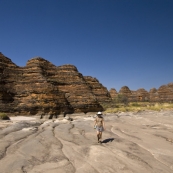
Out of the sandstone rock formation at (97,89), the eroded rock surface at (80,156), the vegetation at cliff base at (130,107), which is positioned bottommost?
the eroded rock surface at (80,156)

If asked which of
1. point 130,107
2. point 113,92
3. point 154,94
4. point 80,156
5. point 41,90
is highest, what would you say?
point 113,92

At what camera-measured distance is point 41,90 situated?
29.8m

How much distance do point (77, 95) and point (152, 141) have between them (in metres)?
26.6

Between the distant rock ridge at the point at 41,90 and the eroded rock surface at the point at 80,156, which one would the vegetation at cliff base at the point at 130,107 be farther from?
the eroded rock surface at the point at 80,156

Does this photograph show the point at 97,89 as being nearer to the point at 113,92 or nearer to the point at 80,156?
the point at 113,92

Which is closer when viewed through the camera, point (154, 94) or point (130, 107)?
point (130, 107)

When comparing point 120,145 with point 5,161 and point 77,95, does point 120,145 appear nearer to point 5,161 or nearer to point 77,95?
point 5,161

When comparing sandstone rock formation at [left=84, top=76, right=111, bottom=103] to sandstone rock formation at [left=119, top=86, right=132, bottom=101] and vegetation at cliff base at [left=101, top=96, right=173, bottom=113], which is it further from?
sandstone rock formation at [left=119, top=86, right=132, bottom=101]

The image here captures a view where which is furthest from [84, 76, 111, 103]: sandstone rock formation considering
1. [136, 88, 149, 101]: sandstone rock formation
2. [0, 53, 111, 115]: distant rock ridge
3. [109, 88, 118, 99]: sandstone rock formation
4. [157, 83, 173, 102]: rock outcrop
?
[136, 88, 149, 101]: sandstone rock formation

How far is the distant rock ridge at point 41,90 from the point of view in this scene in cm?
2845

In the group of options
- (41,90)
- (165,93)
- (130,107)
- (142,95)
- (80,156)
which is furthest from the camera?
(142,95)

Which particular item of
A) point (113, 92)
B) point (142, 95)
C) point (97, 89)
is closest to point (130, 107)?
point (97, 89)

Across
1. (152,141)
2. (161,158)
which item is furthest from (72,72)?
(161,158)

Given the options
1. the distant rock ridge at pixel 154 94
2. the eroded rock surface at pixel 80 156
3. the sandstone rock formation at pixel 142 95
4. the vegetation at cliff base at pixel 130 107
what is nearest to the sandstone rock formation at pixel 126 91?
the distant rock ridge at pixel 154 94
